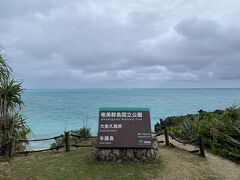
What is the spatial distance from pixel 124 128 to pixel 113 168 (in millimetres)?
1349

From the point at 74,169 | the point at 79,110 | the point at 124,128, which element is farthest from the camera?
the point at 79,110

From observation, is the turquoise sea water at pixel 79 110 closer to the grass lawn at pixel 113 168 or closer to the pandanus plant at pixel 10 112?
the pandanus plant at pixel 10 112

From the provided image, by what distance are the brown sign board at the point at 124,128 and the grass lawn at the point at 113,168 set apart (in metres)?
0.61

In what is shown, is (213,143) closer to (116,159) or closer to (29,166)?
(116,159)

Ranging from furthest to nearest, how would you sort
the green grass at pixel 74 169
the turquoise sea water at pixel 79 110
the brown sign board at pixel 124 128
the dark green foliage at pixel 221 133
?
1. the turquoise sea water at pixel 79 110
2. the dark green foliage at pixel 221 133
3. the brown sign board at pixel 124 128
4. the green grass at pixel 74 169

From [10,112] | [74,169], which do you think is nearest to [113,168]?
[74,169]

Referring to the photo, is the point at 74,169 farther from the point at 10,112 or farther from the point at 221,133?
the point at 221,133

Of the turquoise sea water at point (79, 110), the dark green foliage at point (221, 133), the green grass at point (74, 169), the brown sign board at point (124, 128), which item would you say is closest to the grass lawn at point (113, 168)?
the green grass at point (74, 169)

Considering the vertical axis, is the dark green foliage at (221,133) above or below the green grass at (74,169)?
above

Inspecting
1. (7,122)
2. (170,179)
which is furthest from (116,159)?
(7,122)

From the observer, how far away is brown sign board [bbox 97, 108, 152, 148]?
7694 mm

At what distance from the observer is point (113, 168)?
23.3 ft

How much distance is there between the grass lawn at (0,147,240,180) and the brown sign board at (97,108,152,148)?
2.01ft

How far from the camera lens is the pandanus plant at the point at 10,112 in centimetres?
847
